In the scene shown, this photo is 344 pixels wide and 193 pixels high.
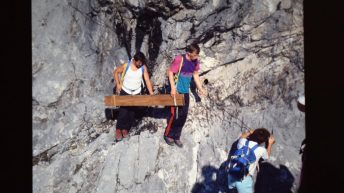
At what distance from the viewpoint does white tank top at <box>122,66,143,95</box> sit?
604cm

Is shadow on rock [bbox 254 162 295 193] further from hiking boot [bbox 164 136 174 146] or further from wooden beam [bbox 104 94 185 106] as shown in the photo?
wooden beam [bbox 104 94 185 106]

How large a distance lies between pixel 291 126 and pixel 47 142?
466cm

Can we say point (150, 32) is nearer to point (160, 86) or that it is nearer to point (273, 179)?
point (160, 86)

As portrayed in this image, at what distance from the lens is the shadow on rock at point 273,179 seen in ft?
19.0

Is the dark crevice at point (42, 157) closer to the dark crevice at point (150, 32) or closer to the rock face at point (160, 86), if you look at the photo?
the rock face at point (160, 86)

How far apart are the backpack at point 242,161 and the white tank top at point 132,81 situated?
2.23 meters

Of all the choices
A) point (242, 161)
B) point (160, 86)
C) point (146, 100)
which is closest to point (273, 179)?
point (242, 161)

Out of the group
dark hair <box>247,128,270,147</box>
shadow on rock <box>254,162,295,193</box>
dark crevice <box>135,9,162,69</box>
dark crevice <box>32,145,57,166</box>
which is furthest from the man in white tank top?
shadow on rock <box>254,162,295,193</box>

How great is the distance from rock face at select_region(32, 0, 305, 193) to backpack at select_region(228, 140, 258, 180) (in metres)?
1.03

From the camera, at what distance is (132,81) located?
6078mm

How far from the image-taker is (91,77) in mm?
6922

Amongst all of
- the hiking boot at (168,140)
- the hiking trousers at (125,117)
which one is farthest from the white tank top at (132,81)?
the hiking boot at (168,140)
